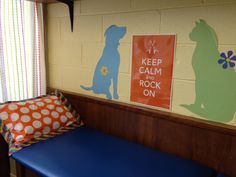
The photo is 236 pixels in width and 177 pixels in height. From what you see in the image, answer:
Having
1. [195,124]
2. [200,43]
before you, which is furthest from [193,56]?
[195,124]

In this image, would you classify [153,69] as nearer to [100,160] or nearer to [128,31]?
[128,31]

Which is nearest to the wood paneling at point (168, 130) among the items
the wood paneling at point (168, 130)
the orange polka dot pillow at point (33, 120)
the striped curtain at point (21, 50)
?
the wood paneling at point (168, 130)

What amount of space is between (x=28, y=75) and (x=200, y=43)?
147 centimetres

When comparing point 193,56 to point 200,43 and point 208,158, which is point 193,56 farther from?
point 208,158

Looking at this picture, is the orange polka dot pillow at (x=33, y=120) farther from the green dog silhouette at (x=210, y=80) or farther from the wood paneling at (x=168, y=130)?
the green dog silhouette at (x=210, y=80)

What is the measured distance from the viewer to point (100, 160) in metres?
1.26

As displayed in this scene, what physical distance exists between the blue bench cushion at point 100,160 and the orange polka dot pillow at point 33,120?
0.26 feet

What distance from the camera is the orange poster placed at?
1.35 metres

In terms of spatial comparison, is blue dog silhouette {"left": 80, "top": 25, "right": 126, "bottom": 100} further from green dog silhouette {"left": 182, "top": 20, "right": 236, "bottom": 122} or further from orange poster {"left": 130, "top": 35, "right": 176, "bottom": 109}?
green dog silhouette {"left": 182, "top": 20, "right": 236, "bottom": 122}

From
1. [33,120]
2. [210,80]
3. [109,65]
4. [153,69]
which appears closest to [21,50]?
[33,120]

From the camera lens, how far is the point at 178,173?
3.76 ft

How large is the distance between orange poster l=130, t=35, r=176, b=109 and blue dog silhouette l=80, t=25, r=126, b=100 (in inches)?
6.0

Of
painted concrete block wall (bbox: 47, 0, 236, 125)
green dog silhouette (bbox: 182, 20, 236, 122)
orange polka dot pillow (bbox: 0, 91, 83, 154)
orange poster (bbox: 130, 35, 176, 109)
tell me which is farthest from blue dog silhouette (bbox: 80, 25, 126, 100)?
green dog silhouette (bbox: 182, 20, 236, 122)

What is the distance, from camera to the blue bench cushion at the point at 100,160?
3.78 ft
